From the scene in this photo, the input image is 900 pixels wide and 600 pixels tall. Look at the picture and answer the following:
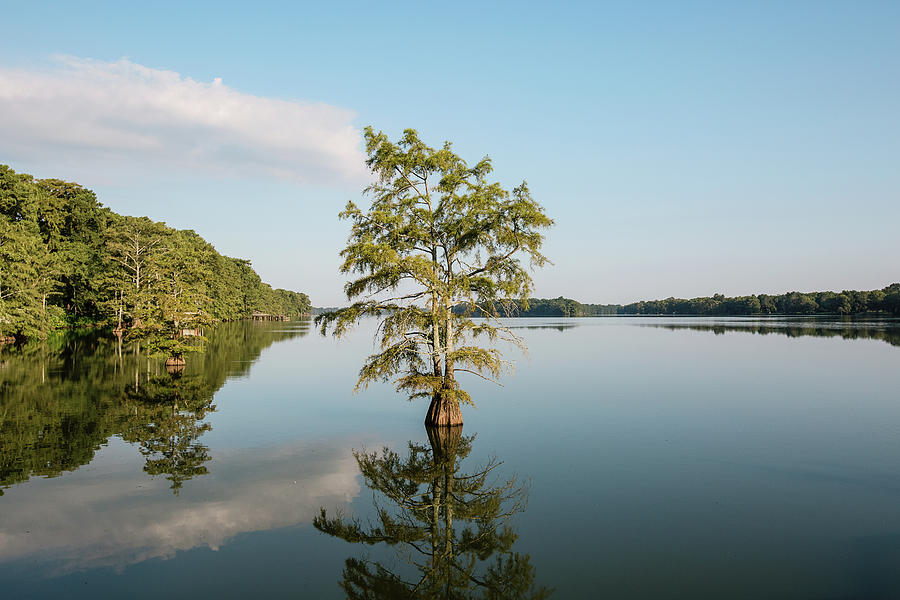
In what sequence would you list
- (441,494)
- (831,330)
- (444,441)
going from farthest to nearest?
1. (831,330)
2. (444,441)
3. (441,494)

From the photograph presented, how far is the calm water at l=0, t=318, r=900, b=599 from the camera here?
10.4m

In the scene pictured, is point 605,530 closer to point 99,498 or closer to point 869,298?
point 99,498

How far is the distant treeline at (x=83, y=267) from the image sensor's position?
45469mm

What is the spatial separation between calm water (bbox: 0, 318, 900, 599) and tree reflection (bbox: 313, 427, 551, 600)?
64mm

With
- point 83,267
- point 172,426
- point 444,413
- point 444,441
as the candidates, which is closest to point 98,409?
point 172,426

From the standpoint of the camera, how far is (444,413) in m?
23.2

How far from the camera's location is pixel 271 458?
18.5 m

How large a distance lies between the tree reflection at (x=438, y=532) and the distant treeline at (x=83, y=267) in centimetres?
3054

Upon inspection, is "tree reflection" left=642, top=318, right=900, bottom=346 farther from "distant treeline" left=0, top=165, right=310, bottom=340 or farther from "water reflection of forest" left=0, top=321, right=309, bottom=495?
"distant treeline" left=0, top=165, right=310, bottom=340

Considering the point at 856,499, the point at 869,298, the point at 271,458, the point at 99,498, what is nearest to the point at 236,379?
the point at 271,458

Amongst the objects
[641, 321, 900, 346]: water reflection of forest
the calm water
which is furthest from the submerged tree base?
[641, 321, 900, 346]: water reflection of forest

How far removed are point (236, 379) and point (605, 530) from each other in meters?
30.8

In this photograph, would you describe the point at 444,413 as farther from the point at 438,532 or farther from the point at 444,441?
the point at 438,532

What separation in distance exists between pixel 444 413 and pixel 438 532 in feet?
34.6
